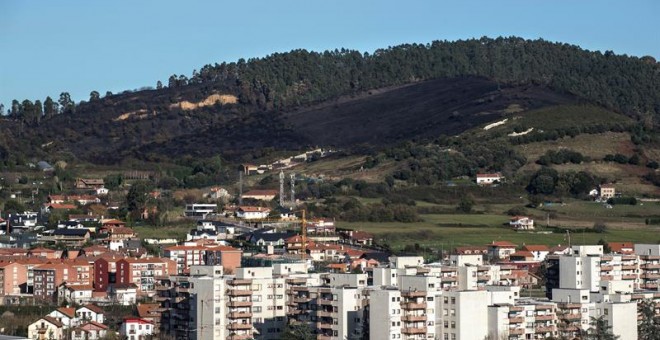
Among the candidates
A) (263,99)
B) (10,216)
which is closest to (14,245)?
(10,216)

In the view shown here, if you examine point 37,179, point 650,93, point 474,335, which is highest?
point 650,93

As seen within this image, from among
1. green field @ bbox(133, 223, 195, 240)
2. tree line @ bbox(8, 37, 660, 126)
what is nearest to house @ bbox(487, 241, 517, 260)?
green field @ bbox(133, 223, 195, 240)

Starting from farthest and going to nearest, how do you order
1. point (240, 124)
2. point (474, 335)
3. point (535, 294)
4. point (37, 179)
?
point (240, 124) → point (37, 179) → point (535, 294) → point (474, 335)

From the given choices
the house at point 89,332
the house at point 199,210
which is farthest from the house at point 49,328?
the house at point 199,210

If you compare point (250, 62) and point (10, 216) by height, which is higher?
point (250, 62)

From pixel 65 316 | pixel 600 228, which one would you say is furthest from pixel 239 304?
pixel 600 228

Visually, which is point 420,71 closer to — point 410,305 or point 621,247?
point 621,247

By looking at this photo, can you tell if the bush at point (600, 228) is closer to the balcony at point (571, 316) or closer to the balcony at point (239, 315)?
the balcony at point (571, 316)

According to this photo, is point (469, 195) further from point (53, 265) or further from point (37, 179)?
point (53, 265)
